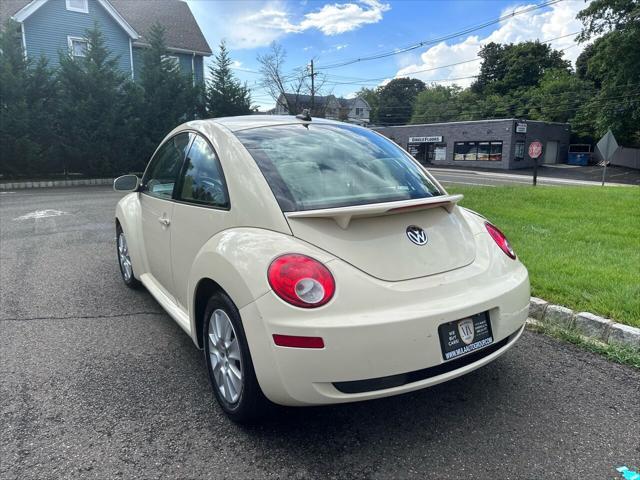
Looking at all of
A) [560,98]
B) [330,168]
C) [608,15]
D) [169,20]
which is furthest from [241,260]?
[560,98]

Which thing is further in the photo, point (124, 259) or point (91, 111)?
point (91, 111)

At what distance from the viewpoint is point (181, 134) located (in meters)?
3.53

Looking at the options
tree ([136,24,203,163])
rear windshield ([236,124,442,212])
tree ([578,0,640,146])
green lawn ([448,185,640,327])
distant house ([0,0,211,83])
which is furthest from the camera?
tree ([578,0,640,146])

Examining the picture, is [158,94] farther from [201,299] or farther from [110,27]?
[201,299]

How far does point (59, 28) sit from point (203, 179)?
24.8m

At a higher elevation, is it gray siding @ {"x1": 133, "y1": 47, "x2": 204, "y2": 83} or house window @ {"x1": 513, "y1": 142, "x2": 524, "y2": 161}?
gray siding @ {"x1": 133, "y1": 47, "x2": 204, "y2": 83}

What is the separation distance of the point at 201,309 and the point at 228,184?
761 millimetres

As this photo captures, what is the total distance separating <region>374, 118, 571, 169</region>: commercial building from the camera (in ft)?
137

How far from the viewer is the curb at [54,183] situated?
15391 mm

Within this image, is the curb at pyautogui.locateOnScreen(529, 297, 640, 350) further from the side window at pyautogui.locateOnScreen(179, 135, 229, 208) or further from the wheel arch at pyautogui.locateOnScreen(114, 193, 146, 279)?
the wheel arch at pyautogui.locateOnScreen(114, 193, 146, 279)

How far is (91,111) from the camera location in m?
16.7

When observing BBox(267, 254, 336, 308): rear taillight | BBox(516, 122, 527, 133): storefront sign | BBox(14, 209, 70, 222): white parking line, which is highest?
BBox(516, 122, 527, 133): storefront sign

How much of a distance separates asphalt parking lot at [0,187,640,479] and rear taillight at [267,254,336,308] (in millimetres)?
793

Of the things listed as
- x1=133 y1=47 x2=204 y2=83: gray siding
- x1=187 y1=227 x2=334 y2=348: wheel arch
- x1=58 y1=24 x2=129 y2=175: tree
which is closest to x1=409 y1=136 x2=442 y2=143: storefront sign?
x1=133 y1=47 x2=204 y2=83: gray siding
